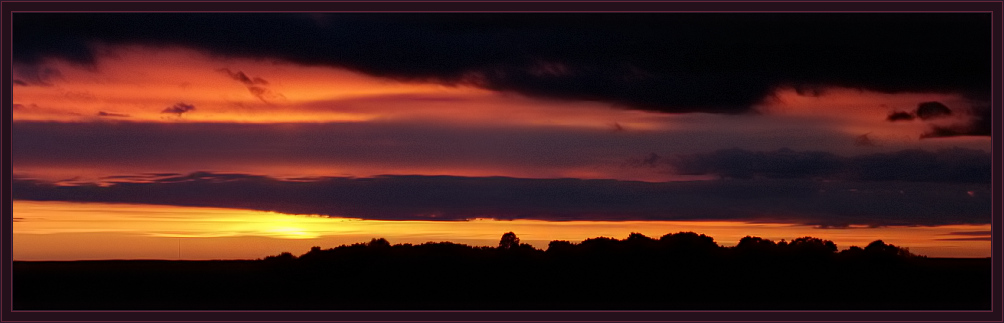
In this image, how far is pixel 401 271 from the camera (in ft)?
136

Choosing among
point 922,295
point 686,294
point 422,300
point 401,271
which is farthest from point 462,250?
point 922,295

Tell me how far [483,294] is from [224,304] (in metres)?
10.00

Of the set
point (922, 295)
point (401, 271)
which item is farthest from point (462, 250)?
point (922, 295)
